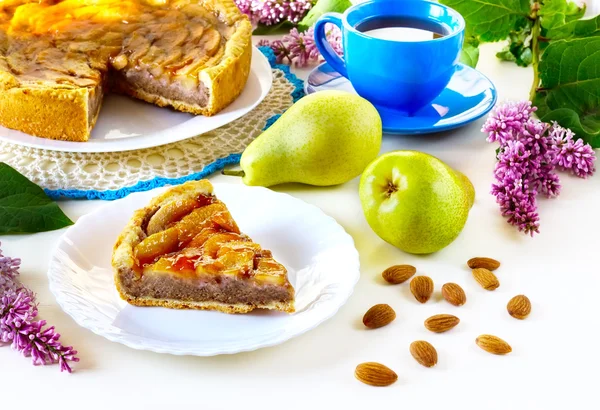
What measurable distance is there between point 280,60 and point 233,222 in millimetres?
1076

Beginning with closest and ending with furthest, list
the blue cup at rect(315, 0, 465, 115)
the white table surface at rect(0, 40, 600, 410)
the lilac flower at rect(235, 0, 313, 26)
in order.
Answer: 1. the white table surface at rect(0, 40, 600, 410)
2. the blue cup at rect(315, 0, 465, 115)
3. the lilac flower at rect(235, 0, 313, 26)

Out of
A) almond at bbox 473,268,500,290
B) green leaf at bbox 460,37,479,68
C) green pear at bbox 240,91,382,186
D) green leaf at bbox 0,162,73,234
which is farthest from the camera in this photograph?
green leaf at bbox 460,37,479,68

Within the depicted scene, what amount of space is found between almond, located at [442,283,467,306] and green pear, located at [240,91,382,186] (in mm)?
456

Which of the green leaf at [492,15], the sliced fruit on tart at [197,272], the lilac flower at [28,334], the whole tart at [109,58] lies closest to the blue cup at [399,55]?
the green leaf at [492,15]

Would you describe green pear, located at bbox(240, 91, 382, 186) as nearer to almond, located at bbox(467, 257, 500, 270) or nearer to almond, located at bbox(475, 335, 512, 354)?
almond, located at bbox(467, 257, 500, 270)

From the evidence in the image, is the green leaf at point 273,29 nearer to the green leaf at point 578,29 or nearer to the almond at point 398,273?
the green leaf at point 578,29

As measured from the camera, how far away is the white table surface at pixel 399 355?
1.31m

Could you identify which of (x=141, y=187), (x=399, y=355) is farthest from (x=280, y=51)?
(x=399, y=355)

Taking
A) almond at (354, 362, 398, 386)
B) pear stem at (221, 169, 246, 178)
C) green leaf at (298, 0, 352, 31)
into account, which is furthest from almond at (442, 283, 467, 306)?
green leaf at (298, 0, 352, 31)

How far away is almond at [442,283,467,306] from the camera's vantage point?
1530 millimetres

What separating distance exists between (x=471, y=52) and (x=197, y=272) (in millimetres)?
1317

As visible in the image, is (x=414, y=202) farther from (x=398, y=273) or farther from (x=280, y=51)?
(x=280, y=51)

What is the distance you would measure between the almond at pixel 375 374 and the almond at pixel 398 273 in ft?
0.90

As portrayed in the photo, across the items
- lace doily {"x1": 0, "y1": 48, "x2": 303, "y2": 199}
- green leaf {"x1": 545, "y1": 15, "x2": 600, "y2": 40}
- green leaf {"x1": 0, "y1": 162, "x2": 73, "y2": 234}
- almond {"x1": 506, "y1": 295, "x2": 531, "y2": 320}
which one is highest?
green leaf {"x1": 545, "y1": 15, "x2": 600, "y2": 40}
